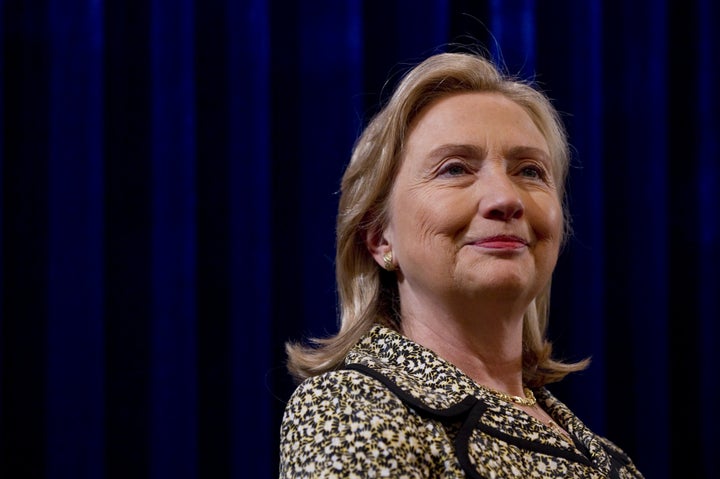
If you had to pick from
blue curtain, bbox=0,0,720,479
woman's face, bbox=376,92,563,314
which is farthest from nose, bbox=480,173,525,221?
blue curtain, bbox=0,0,720,479

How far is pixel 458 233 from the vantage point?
1.14 meters

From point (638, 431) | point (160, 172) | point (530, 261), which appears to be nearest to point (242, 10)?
point (160, 172)

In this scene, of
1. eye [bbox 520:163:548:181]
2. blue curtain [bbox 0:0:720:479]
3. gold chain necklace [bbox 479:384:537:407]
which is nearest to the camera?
gold chain necklace [bbox 479:384:537:407]

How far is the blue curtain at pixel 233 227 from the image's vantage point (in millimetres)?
1854

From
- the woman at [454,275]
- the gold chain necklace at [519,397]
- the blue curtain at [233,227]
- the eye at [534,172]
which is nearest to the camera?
the woman at [454,275]

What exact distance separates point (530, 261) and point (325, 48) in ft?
3.35

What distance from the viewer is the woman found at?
972mm

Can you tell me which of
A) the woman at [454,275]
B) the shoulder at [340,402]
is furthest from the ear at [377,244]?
the shoulder at [340,402]

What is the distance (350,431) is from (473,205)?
0.38 meters

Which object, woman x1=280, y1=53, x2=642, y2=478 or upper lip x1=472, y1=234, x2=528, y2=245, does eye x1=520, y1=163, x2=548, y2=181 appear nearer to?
woman x1=280, y1=53, x2=642, y2=478

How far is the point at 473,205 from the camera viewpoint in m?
1.14

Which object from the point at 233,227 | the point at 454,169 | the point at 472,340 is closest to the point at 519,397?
the point at 472,340

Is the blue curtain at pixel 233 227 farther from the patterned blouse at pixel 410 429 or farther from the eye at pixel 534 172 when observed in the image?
the patterned blouse at pixel 410 429

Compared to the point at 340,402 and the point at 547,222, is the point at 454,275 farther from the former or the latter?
the point at 340,402
